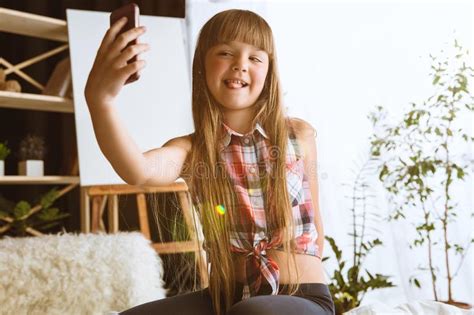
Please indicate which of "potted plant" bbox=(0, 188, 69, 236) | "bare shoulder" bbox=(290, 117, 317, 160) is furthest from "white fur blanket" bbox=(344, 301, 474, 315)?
"potted plant" bbox=(0, 188, 69, 236)

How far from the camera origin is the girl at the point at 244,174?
798mm

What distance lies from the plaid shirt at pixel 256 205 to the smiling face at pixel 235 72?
47 millimetres

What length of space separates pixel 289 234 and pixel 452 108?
131 centimetres

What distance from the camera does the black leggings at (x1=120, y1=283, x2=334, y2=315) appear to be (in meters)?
0.71

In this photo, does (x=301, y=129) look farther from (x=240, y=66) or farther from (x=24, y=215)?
(x=24, y=215)

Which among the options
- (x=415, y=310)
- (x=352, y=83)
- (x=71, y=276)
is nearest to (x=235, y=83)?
(x=415, y=310)

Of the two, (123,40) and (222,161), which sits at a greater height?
(123,40)

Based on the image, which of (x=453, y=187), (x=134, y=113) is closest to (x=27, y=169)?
(x=134, y=113)

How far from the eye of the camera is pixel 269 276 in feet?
2.57

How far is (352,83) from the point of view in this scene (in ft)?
6.98

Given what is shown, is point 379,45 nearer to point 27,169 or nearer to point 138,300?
point 138,300

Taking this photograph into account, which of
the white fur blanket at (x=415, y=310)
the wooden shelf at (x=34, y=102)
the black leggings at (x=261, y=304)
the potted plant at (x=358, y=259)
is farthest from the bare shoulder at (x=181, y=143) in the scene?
the wooden shelf at (x=34, y=102)

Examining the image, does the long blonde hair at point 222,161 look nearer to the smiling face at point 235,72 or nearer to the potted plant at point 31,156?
the smiling face at point 235,72

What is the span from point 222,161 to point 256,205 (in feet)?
0.27
